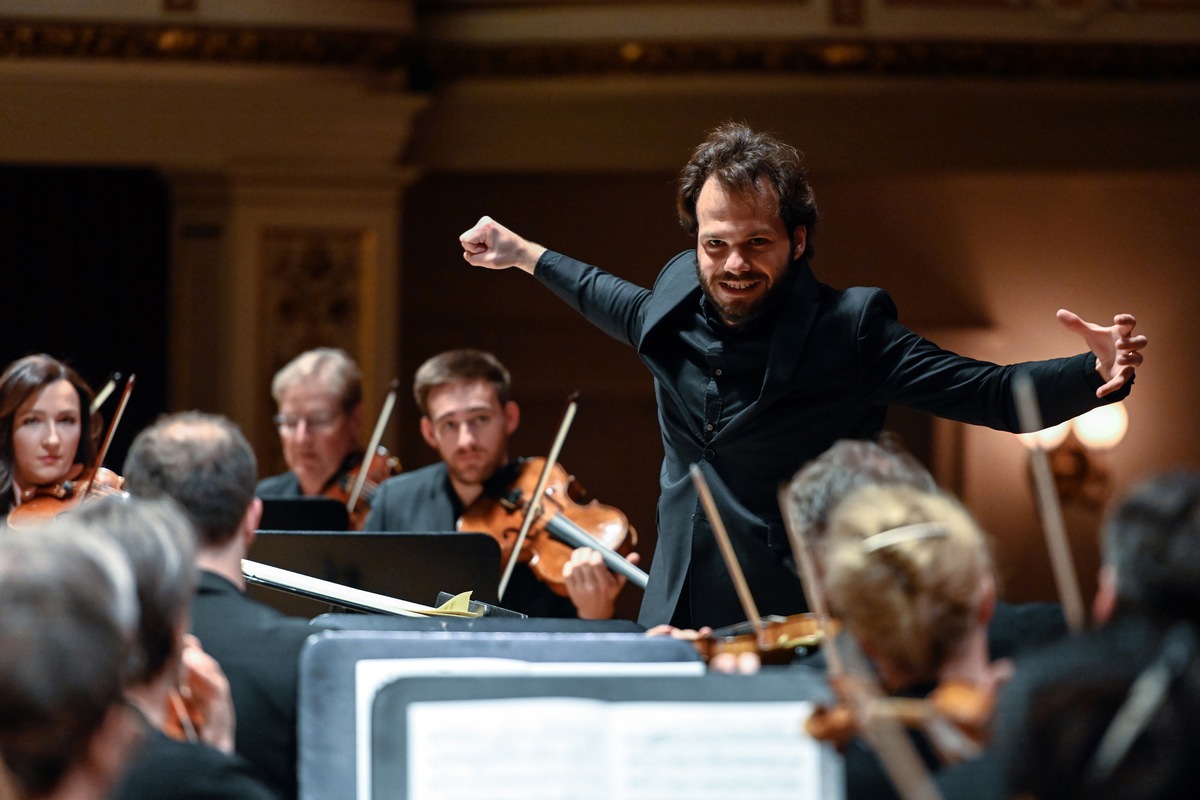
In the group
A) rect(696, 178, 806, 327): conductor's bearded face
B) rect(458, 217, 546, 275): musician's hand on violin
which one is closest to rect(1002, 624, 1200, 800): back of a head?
rect(696, 178, 806, 327): conductor's bearded face

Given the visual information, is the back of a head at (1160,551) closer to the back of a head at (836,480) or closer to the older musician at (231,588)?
the back of a head at (836,480)

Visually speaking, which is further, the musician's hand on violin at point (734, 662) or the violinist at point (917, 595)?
the musician's hand on violin at point (734, 662)

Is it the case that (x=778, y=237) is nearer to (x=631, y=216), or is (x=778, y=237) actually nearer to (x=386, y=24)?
(x=386, y=24)

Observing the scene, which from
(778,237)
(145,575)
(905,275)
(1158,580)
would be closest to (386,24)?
(905,275)

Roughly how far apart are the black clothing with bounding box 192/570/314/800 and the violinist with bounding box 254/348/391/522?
228 centimetres

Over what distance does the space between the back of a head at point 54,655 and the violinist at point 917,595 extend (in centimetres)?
66

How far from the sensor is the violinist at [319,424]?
4211mm

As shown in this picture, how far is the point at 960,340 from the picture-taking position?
650 centimetres

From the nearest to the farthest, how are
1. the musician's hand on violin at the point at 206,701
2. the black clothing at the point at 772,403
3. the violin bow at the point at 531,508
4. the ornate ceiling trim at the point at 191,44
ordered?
the musician's hand on violin at the point at 206,701
the black clothing at the point at 772,403
the violin bow at the point at 531,508
the ornate ceiling trim at the point at 191,44

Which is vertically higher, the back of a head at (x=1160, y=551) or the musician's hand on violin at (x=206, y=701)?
the back of a head at (x=1160, y=551)

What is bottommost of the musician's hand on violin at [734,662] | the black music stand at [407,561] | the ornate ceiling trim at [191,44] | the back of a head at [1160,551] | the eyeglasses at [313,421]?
the musician's hand on violin at [734,662]

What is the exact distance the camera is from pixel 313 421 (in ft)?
13.9

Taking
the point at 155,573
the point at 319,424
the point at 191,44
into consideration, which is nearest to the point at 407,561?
the point at 319,424

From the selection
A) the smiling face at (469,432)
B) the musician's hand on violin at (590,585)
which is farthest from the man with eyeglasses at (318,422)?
the musician's hand on violin at (590,585)
